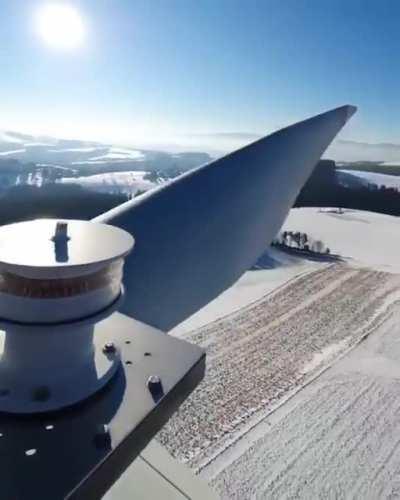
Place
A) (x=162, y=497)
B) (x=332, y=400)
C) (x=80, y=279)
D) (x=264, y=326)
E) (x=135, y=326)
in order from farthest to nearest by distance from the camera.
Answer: (x=264, y=326)
(x=332, y=400)
(x=162, y=497)
(x=135, y=326)
(x=80, y=279)

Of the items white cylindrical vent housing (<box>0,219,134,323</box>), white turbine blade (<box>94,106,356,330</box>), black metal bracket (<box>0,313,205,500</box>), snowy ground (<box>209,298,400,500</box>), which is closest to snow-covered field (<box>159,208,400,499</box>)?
snowy ground (<box>209,298,400,500</box>)

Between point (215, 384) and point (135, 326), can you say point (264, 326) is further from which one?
point (135, 326)

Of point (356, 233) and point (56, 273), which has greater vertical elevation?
point (56, 273)

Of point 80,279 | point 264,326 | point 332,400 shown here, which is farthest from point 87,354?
point 264,326

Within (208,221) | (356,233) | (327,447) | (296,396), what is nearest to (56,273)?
(208,221)

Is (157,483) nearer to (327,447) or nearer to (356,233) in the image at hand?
(327,447)

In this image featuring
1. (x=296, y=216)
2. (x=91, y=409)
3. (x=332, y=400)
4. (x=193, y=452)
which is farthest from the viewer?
(x=296, y=216)

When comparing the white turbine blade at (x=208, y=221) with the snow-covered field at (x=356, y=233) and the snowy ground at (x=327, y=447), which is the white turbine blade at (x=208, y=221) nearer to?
the snowy ground at (x=327, y=447)

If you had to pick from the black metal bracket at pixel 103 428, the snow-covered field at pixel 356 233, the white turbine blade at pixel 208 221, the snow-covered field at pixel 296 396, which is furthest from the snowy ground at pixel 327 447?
the snow-covered field at pixel 356 233
